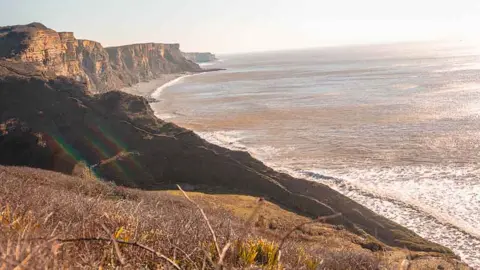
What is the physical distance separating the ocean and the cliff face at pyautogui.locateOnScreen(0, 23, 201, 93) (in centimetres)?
1637

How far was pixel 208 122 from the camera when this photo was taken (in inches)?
2009

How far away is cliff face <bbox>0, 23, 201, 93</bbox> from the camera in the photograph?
50406 millimetres

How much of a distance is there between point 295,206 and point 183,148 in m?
9.61

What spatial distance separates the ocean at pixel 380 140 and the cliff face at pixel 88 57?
1637 centimetres

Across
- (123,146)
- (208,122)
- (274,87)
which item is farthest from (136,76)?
(123,146)

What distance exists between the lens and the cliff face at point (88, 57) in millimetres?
50406

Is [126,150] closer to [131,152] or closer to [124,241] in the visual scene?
[131,152]

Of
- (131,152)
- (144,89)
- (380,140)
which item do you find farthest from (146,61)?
(131,152)

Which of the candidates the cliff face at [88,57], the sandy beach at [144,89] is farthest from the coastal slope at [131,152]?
the sandy beach at [144,89]

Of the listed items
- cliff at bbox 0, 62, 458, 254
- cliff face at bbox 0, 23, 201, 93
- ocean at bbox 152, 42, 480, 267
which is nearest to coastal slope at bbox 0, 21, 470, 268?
cliff at bbox 0, 62, 458, 254

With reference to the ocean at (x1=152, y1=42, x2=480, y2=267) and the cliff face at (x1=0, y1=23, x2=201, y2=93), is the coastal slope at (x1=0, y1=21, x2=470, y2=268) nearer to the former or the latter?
the ocean at (x1=152, y1=42, x2=480, y2=267)

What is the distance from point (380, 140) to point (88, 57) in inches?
2717

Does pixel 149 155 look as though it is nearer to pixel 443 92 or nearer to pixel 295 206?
pixel 295 206

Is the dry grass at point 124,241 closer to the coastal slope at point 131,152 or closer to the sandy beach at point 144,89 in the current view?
the coastal slope at point 131,152
